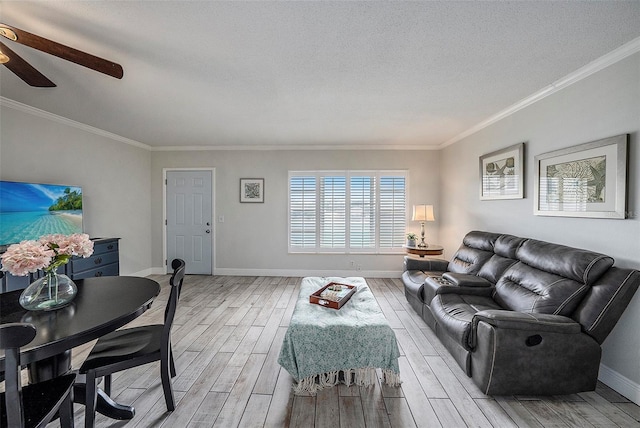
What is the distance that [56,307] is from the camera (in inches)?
57.5

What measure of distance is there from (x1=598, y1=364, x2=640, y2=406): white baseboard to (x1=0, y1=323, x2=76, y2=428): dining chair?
354 cm

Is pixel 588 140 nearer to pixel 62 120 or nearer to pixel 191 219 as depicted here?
pixel 191 219

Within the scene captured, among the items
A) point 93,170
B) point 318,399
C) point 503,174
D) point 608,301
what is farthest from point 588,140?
point 93,170

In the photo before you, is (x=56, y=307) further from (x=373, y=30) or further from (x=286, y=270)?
(x=286, y=270)

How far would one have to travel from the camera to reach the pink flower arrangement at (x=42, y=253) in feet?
4.39

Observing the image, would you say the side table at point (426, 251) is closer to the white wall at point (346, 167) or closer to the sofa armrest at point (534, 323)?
the white wall at point (346, 167)

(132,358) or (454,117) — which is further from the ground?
(454,117)

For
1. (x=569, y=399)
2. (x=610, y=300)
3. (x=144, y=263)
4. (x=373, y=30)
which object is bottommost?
(x=569, y=399)

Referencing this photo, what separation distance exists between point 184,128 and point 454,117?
3885 millimetres

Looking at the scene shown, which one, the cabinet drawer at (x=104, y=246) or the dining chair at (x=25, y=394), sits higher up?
the cabinet drawer at (x=104, y=246)

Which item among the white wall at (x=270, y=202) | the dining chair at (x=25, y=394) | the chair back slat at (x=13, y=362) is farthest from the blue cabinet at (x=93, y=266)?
the chair back slat at (x=13, y=362)

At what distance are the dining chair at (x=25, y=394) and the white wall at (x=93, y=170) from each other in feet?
10.3

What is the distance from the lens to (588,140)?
2293 mm

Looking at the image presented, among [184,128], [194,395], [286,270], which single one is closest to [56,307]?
[194,395]
